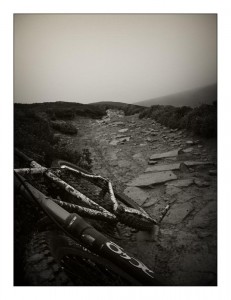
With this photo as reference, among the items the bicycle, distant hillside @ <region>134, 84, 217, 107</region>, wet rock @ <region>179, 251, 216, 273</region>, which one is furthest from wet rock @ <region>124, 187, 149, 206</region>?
distant hillside @ <region>134, 84, 217, 107</region>

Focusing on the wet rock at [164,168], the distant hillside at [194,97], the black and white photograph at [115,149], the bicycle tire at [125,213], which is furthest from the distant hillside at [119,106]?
the bicycle tire at [125,213]

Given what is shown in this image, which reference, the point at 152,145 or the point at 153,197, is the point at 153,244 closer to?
the point at 153,197

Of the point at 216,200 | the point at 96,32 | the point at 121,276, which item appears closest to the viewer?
the point at 121,276

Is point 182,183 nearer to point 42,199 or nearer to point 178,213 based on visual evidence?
point 178,213

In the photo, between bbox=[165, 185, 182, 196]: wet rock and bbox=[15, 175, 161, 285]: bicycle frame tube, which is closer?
bbox=[15, 175, 161, 285]: bicycle frame tube

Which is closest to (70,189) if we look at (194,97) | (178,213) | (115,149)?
(115,149)

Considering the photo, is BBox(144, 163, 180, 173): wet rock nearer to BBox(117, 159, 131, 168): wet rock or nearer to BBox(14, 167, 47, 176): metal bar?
BBox(117, 159, 131, 168): wet rock

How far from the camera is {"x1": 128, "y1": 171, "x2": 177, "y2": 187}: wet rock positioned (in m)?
3.35

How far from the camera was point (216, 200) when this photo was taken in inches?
129

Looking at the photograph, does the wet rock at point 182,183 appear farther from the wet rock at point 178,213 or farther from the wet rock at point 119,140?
the wet rock at point 119,140

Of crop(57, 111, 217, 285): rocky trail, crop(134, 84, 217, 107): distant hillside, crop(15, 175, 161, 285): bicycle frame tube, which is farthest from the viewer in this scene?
crop(134, 84, 217, 107): distant hillside

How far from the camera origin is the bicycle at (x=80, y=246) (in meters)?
2.88
